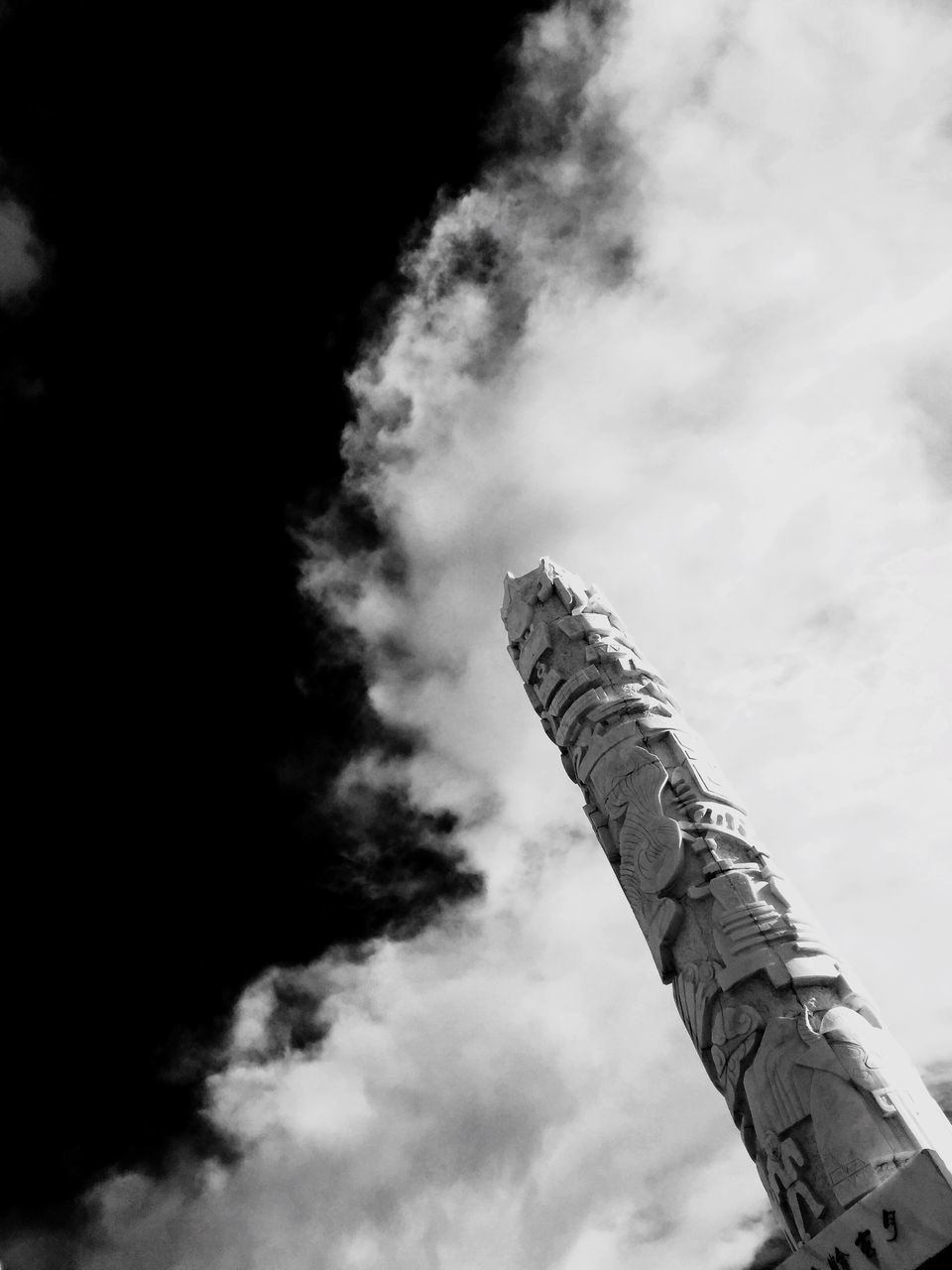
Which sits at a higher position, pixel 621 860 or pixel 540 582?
pixel 540 582

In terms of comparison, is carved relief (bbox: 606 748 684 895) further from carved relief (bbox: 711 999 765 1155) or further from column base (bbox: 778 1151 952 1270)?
column base (bbox: 778 1151 952 1270)

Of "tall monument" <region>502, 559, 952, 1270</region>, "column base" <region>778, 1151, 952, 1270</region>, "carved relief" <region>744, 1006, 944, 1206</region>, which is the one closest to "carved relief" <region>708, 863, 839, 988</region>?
"tall monument" <region>502, 559, 952, 1270</region>

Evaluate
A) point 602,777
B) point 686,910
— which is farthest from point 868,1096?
point 602,777

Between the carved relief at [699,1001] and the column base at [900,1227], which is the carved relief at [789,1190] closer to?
the carved relief at [699,1001]

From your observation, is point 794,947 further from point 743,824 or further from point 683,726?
point 683,726

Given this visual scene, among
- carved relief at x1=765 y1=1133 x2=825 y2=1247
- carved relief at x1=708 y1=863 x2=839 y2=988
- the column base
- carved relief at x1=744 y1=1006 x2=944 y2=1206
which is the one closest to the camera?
the column base

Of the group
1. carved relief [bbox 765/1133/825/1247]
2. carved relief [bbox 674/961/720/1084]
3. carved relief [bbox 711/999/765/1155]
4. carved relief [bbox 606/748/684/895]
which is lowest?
carved relief [bbox 765/1133/825/1247]

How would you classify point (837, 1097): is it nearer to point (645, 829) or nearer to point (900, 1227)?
point (900, 1227)

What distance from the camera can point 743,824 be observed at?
992cm

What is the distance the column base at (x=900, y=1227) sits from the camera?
557 centimetres

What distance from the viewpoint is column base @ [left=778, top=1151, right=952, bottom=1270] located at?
5.57 metres

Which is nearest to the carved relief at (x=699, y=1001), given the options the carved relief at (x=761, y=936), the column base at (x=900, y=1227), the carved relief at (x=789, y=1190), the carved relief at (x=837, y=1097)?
the carved relief at (x=761, y=936)

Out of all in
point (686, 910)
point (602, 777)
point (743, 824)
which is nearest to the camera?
point (686, 910)

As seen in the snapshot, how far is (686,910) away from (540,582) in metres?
5.26
